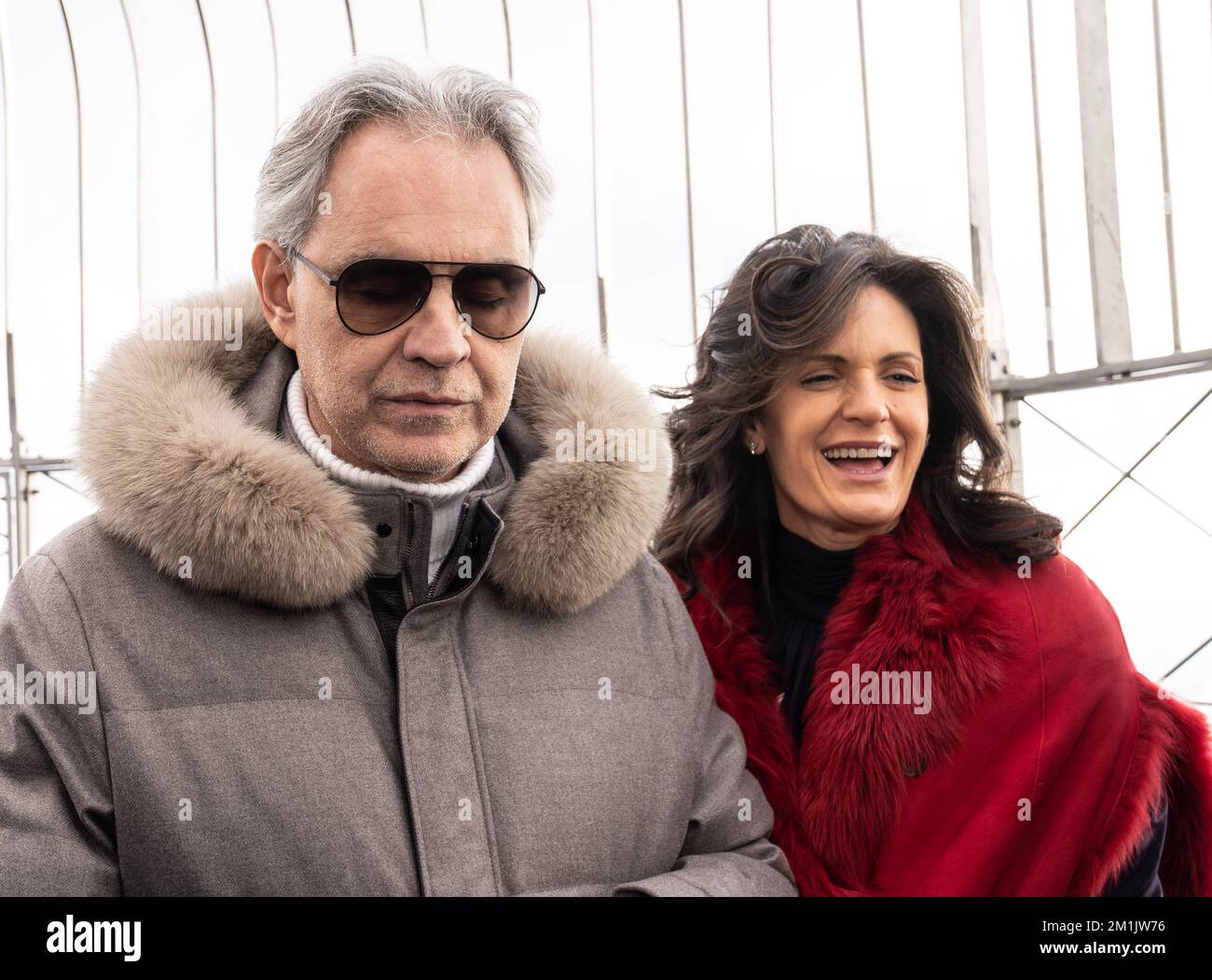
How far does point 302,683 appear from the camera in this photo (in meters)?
1.56

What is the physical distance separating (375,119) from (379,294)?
0.25 m

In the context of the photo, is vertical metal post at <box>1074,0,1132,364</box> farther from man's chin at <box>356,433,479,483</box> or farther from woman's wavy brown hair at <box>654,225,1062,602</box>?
man's chin at <box>356,433,479,483</box>

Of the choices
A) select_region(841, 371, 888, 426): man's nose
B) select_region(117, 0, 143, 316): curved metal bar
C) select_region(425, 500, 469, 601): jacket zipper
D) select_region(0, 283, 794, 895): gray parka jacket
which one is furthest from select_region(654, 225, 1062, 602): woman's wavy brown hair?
select_region(117, 0, 143, 316): curved metal bar

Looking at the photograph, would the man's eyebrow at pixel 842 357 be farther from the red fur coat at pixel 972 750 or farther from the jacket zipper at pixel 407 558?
the jacket zipper at pixel 407 558

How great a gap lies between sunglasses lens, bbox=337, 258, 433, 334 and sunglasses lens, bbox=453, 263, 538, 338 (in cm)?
6

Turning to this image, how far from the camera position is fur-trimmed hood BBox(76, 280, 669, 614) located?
4.96 feet

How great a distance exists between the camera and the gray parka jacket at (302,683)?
57.9 inches

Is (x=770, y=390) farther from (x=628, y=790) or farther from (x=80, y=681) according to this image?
(x=80, y=681)

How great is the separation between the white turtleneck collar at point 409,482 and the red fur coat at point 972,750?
26.5 inches

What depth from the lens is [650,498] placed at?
1858 mm

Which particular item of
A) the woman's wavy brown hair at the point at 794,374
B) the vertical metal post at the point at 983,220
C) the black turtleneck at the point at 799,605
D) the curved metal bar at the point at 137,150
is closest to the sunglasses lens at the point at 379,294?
the woman's wavy brown hair at the point at 794,374

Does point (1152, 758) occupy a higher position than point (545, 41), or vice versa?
point (545, 41)
